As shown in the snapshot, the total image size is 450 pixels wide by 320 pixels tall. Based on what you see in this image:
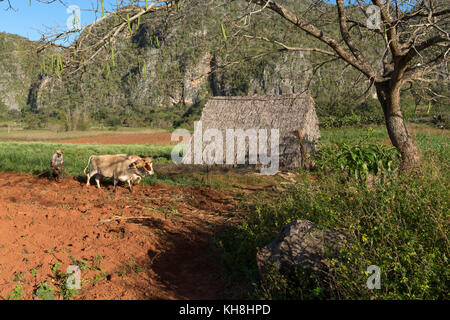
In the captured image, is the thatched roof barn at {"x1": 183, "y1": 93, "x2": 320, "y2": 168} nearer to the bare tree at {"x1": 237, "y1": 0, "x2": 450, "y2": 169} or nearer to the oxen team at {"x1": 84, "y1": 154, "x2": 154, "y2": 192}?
the bare tree at {"x1": 237, "y1": 0, "x2": 450, "y2": 169}

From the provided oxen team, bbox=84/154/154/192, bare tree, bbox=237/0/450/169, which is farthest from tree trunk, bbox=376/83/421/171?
oxen team, bbox=84/154/154/192

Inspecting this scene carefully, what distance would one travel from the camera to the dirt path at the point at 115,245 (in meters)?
3.94

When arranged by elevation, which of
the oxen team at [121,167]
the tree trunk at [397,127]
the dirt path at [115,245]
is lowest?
the dirt path at [115,245]

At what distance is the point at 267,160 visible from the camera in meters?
13.5

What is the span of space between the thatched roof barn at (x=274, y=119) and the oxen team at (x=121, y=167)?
5621 millimetres

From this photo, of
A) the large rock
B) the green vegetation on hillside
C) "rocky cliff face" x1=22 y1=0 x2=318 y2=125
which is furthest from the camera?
"rocky cliff face" x1=22 y1=0 x2=318 y2=125

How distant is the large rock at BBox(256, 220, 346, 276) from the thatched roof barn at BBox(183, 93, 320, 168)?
9330 millimetres

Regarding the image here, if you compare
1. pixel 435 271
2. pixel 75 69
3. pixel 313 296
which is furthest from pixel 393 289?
pixel 75 69

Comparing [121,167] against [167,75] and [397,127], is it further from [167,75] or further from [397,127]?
[397,127]

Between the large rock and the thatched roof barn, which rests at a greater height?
the thatched roof barn

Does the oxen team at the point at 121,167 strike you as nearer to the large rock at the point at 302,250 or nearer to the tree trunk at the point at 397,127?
the large rock at the point at 302,250

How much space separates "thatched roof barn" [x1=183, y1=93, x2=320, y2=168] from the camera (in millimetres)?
13391

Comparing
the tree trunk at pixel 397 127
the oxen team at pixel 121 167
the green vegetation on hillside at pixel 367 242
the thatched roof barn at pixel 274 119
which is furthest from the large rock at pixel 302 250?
the thatched roof barn at pixel 274 119

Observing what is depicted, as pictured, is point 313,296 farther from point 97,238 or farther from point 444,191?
point 97,238
